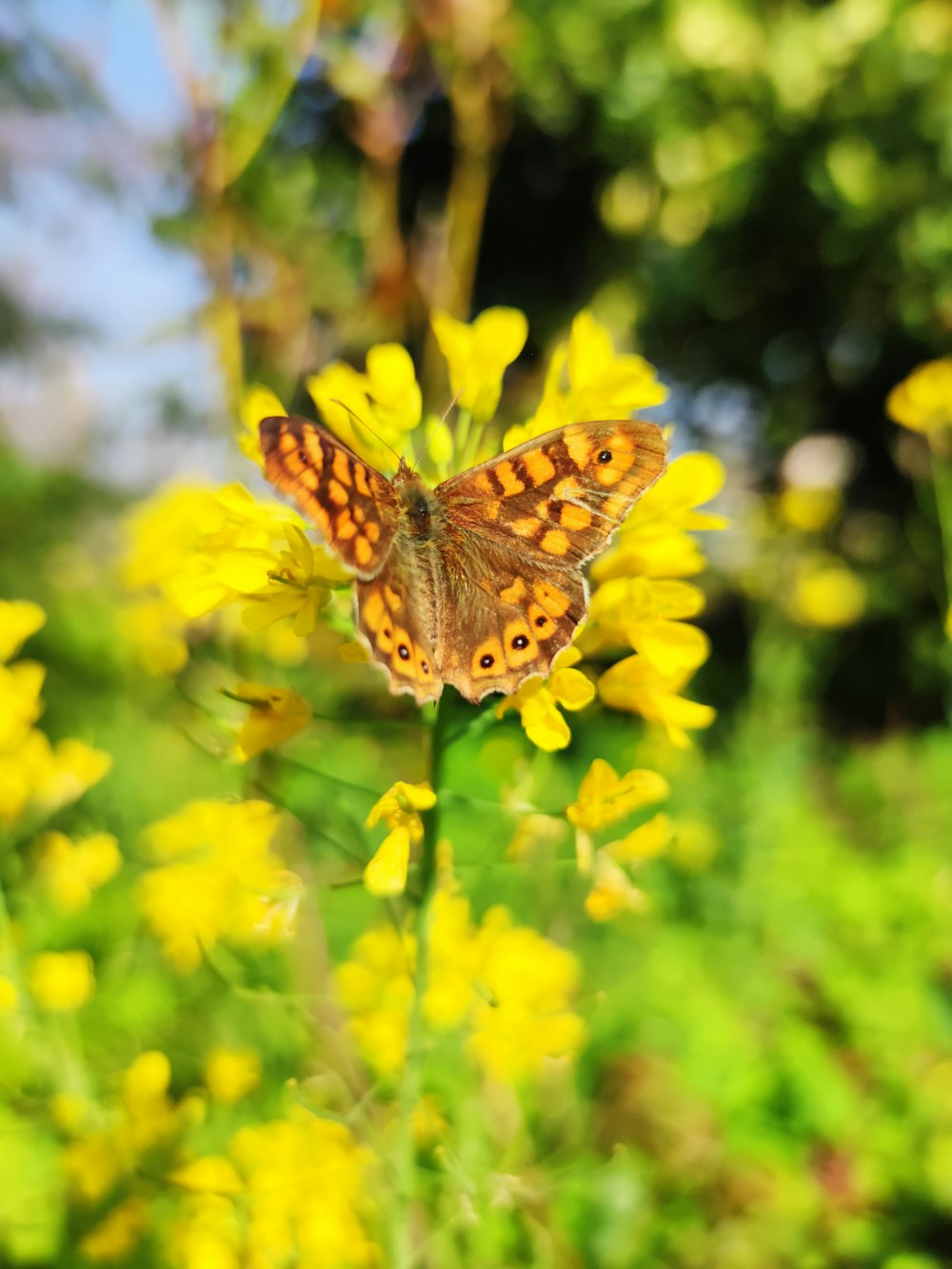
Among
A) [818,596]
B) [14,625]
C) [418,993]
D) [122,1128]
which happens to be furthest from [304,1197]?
[818,596]

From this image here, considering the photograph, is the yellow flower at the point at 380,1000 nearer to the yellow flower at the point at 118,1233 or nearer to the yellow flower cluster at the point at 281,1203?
the yellow flower cluster at the point at 281,1203

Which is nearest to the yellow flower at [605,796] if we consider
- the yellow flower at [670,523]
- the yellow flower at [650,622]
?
the yellow flower at [650,622]

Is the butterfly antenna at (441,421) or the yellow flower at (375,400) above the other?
the yellow flower at (375,400)

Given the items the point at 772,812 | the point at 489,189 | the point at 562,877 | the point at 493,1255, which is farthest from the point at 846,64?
the point at 493,1255

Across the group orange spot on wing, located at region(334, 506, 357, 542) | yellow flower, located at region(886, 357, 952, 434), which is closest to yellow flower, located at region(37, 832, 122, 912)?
orange spot on wing, located at region(334, 506, 357, 542)

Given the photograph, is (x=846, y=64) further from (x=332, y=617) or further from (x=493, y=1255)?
(x=493, y=1255)

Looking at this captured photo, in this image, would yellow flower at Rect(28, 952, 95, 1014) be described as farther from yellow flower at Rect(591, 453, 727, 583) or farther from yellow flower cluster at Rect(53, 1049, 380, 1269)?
yellow flower at Rect(591, 453, 727, 583)
